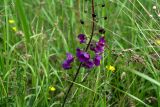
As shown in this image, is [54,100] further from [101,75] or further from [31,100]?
[101,75]

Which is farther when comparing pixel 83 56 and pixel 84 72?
pixel 84 72

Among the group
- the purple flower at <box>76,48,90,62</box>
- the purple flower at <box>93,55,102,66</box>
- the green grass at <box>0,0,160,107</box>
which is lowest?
the green grass at <box>0,0,160,107</box>

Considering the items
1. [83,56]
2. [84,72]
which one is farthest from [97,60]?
[84,72]

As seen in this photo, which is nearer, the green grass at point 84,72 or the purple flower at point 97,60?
the purple flower at point 97,60

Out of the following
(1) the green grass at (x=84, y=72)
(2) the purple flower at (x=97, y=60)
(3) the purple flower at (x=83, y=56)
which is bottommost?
(1) the green grass at (x=84, y=72)

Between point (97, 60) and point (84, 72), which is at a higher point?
point (97, 60)

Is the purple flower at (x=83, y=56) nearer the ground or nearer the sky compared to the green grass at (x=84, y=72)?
nearer the sky

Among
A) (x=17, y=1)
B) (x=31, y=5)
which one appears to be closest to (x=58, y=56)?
(x=31, y=5)

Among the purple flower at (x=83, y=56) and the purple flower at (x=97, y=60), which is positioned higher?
the purple flower at (x=83, y=56)

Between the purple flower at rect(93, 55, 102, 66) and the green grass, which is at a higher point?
the purple flower at rect(93, 55, 102, 66)

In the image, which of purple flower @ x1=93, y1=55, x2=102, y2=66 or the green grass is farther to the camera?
the green grass

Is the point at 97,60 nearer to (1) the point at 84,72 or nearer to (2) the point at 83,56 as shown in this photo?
(2) the point at 83,56
